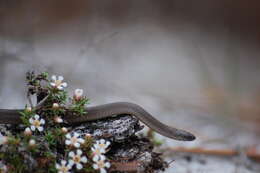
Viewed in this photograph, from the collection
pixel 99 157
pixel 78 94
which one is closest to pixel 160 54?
pixel 78 94

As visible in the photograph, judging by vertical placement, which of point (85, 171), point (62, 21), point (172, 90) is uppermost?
point (62, 21)

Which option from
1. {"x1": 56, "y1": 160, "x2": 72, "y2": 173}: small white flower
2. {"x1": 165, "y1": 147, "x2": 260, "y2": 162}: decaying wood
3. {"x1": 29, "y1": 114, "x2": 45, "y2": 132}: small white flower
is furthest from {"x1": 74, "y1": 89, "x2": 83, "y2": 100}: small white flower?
{"x1": 165, "y1": 147, "x2": 260, "y2": 162}: decaying wood

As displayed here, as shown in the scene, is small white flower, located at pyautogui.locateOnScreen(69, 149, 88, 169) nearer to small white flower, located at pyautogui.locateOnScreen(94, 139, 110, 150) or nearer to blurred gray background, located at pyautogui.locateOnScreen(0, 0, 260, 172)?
small white flower, located at pyautogui.locateOnScreen(94, 139, 110, 150)

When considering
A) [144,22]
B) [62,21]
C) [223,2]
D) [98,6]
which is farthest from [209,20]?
[62,21]

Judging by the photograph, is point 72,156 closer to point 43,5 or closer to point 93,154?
point 93,154

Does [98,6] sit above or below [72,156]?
above
